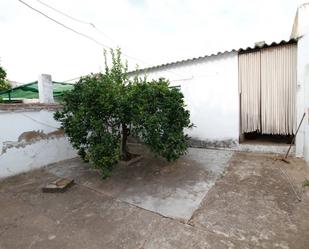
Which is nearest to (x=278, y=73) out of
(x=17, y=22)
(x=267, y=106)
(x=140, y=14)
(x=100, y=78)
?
→ (x=267, y=106)

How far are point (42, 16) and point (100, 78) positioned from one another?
2481 mm

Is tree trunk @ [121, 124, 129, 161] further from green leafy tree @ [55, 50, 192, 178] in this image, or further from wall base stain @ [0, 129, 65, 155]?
wall base stain @ [0, 129, 65, 155]

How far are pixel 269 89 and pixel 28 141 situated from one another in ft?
23.4

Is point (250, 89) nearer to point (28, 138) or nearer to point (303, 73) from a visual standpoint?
point (303, 73)

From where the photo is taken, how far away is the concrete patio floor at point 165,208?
8.91ft

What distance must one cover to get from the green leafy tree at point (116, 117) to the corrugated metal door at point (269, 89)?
2548 millimetres

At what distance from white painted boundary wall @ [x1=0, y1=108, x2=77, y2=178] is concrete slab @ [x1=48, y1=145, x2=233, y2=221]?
49 centimetres

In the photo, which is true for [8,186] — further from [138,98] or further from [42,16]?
[42,16]

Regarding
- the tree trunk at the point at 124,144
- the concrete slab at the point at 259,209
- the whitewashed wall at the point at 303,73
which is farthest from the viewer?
the tree trunk at the point at 124,144

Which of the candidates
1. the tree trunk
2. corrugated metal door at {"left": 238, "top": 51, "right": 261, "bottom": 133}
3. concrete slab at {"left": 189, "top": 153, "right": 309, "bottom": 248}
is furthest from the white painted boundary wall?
corrugated metal door at {"left": 238, "top": 51, "right": 261, "bottom": 133}

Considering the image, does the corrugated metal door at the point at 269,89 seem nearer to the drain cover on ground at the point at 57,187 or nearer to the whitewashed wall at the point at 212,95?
the whitewashed wall at the point at 212,95

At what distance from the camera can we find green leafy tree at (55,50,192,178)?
4199 millimetres

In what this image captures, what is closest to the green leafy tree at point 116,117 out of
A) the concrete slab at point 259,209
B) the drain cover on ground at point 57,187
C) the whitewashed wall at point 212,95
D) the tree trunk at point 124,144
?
the tree trunk at point 124,144

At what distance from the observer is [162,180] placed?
4.69m
